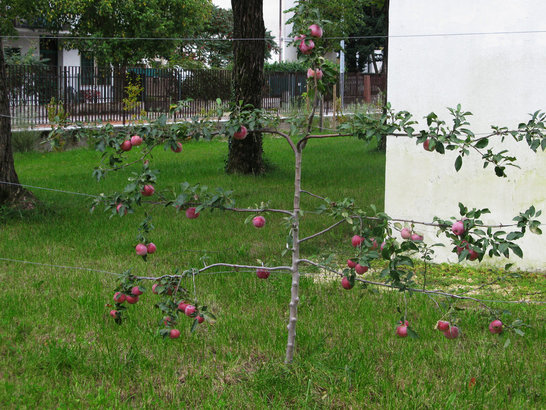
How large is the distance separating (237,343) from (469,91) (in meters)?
3.81

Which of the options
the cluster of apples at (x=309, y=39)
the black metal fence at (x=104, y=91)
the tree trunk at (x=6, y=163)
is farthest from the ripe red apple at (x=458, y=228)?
the black metal fence at (x=104, y=91)

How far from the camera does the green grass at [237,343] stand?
4.09 meters

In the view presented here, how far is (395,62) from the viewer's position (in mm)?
7496

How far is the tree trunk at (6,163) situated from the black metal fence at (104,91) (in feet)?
23.9

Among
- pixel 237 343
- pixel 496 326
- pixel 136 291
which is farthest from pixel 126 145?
pixel 496 326

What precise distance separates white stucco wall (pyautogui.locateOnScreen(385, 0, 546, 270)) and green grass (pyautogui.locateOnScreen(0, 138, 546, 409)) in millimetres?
731

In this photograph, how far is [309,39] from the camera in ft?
12.3

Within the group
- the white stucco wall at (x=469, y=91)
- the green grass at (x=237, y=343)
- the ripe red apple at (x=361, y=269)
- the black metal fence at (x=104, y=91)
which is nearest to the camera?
the ripe red apple at (x=361, y=269)

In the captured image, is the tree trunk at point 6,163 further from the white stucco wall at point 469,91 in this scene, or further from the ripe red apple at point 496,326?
the ripe red apple at point 496,326

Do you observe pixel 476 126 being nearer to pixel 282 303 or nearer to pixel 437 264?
pixel 437 264

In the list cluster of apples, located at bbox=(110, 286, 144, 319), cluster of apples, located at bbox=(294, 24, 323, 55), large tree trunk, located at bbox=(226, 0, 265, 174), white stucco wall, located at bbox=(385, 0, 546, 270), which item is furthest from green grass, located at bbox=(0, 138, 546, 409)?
large tree trunk, located at bbox=(226, 0, 265, 174)

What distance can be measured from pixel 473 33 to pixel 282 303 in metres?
3.40

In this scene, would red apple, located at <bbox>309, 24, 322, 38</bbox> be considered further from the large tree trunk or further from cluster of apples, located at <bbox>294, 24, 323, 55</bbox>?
the large tree trunk

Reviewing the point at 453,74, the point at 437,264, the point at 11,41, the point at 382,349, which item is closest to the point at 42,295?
the point at 382,349
